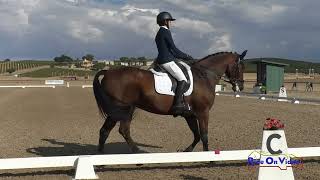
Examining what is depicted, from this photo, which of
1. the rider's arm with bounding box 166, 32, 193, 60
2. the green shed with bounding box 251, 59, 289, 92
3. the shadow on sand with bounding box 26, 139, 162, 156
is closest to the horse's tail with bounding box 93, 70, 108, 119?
the rider's arm with bounding box 166, 32, 193, 60

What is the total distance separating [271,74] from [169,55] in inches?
1343

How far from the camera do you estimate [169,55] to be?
897 cm

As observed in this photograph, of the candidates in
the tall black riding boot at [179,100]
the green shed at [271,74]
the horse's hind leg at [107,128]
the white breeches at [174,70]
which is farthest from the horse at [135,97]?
the green shed at [271,74]

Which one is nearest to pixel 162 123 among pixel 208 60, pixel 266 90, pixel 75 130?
pixel 75 130

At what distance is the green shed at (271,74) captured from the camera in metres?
41.5

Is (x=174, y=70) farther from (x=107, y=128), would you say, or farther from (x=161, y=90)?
(x=107, y=128)

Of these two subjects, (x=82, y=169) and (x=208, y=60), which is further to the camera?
(x=208, y=60)

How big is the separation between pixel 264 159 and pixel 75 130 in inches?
364

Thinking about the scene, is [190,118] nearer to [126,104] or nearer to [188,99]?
[188,99]

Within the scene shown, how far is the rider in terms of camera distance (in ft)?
28.9

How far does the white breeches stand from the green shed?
33417mm

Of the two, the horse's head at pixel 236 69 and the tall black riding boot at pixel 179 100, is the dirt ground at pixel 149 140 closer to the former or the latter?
the tall black riding boot at pixel 179 100

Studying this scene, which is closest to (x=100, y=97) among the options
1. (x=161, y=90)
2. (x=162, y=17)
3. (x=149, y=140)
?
(x=161, y=90)

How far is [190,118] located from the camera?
372 inches
